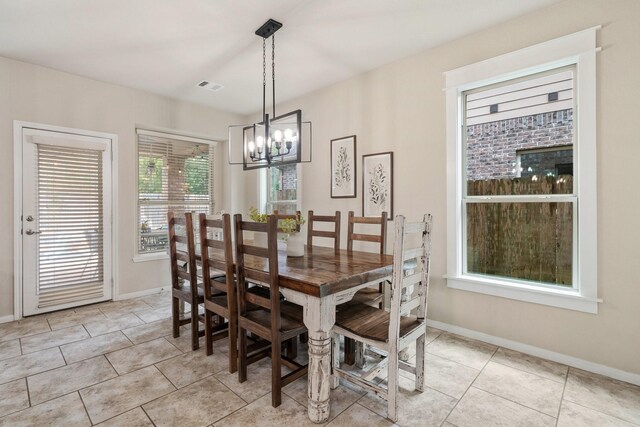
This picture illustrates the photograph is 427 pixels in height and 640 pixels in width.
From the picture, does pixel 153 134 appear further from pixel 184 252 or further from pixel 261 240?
pixel 261 240

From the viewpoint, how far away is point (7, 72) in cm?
328

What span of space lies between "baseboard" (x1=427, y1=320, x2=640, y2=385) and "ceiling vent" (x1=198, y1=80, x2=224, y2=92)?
3843 mm

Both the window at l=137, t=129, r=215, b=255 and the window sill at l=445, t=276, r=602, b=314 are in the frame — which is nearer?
the window sill at l=445, t=276, r=602, b=314

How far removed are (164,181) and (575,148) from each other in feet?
15.9

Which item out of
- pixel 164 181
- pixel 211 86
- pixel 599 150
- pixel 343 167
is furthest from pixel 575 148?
pixel 164 181

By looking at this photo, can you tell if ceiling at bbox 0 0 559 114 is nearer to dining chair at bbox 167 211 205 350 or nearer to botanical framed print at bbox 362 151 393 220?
botanical framed print at bbox 362 151 393 220

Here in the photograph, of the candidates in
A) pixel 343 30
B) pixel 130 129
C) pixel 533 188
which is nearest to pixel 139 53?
pixel 130 129

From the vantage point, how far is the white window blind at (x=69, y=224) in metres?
3.55

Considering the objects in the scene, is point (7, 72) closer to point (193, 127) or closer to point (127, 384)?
point (193, 127)

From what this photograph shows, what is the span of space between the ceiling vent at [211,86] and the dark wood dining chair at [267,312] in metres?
2.75

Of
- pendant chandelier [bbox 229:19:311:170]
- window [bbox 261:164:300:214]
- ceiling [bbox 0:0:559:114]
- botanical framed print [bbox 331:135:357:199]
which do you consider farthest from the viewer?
window [bbox 261:164:300:214]

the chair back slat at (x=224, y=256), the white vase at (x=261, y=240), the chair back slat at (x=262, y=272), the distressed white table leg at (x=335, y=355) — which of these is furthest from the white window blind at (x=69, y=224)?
the distressed white table leg at (x=335, y=355)

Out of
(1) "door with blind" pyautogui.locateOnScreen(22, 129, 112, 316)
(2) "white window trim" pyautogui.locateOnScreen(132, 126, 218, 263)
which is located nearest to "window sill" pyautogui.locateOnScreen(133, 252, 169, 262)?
(2) "white window trim" pyautogui.locateOnScreen(132, 126, 218, 263)

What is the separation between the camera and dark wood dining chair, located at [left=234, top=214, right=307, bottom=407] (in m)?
1.84
